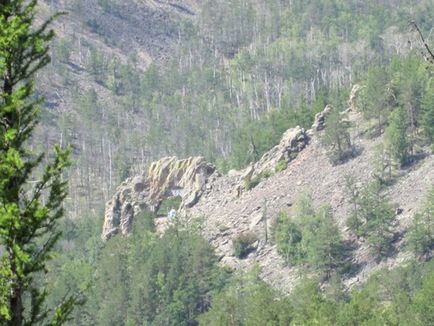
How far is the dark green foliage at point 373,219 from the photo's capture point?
108750mm

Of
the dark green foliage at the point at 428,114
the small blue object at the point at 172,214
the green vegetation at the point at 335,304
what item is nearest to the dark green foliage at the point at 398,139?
the dark green foliage at the point at 428,114

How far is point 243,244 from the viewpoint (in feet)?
392

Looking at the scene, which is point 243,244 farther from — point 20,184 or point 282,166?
point 20,184

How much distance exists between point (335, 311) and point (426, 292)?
9.02 m

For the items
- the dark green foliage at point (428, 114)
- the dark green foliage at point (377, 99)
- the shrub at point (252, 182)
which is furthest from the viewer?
the shrub at point (252, 182)

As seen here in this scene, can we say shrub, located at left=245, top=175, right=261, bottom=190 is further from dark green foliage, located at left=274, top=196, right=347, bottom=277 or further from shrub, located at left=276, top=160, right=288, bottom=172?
dark green foliage, located at left=274, top=196, right=347, bottom=277

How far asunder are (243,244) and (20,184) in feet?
332

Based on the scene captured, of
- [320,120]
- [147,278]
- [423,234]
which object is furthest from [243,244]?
[423,234]

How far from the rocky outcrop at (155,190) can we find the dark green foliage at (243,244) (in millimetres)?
14316

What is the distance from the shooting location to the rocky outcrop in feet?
443

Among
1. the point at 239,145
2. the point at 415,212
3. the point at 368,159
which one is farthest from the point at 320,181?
the point at 239,145

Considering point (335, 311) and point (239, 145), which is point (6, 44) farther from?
point (239, 145)

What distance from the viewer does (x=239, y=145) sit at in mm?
152000

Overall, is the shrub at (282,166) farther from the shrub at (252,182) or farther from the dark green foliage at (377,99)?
the dark green foliage at (377,99)
